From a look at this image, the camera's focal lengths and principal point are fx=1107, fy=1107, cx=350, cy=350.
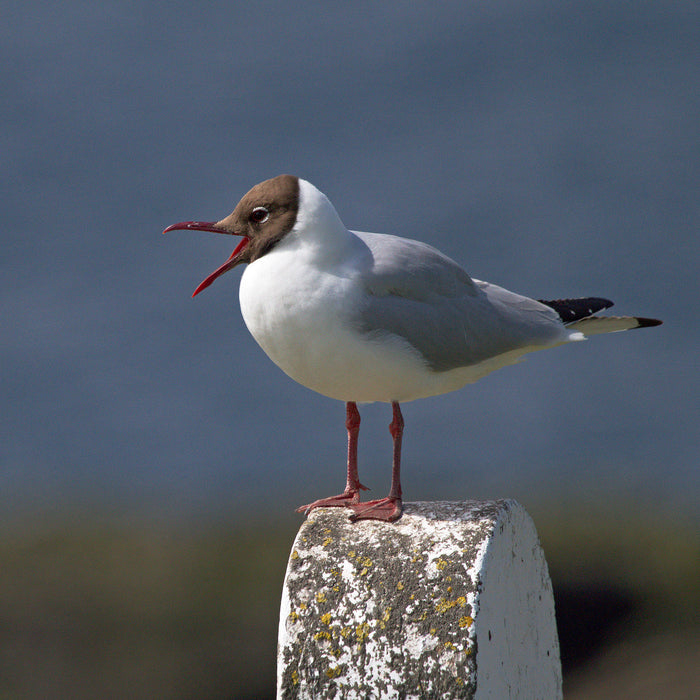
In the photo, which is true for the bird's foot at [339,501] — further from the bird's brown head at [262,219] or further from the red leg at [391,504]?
the bird's brown head at [262,219]

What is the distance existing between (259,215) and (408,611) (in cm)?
198

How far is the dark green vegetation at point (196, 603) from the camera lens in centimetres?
967

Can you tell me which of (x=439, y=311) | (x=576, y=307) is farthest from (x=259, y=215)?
(x=576, y=307)

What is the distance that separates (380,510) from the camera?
16.9 ft

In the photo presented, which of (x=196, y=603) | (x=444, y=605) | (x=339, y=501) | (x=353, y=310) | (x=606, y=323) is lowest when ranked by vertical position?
(x=196, y=603)

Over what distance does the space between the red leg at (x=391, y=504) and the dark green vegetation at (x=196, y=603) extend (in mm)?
4601

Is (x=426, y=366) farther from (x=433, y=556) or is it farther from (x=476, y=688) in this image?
(x=476, y=688)

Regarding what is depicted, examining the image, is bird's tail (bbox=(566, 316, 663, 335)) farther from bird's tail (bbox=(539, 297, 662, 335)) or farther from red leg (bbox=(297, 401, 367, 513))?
red leg (bbox=(297, 401, 367, 513))

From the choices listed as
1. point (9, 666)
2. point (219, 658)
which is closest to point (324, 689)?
point (219, 658)

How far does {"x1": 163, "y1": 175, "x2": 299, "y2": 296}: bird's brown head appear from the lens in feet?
17.0

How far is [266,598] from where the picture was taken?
980 centimetres

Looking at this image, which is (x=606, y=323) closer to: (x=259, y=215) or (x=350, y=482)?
(x=350, y=482)

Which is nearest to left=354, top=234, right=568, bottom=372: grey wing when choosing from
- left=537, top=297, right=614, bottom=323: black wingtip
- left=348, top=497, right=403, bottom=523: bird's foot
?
left=537, top=297, right=614, bottom=323: black wingtip

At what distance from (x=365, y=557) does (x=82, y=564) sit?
6.38m
